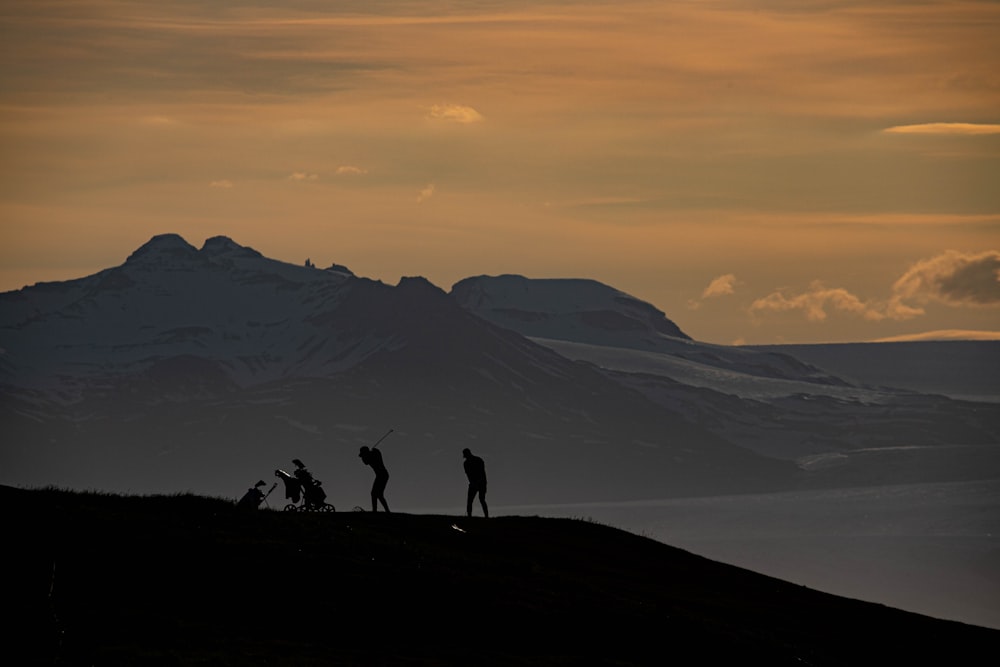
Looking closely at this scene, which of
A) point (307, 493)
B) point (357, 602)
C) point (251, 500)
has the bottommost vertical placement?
point (357, 602)

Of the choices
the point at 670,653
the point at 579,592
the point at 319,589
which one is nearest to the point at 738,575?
the point at 579,592

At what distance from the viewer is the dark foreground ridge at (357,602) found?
110 feet

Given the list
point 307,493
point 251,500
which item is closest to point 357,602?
point 251,500

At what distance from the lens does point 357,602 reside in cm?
3812

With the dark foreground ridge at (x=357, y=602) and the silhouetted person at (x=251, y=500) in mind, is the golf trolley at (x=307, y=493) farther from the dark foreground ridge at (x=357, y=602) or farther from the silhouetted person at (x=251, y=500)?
the dark foreground ridge at (x=357, y=602)

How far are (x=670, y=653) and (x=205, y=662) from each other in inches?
469

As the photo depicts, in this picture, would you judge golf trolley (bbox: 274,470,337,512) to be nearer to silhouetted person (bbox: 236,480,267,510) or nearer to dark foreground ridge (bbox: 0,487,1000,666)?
silhouetted person (bbox: 236,480,267,510)

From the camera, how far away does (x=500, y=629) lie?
38062 millimetres

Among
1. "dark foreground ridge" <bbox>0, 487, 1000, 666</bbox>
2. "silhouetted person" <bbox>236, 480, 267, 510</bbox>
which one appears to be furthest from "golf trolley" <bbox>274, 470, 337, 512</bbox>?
"dark foreground ridge" <bbox>0, 487, 1000, 666</bbox>

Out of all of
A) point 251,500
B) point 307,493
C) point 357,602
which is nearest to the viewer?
point 357,602

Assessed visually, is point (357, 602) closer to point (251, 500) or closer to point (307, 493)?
point (251, 500)

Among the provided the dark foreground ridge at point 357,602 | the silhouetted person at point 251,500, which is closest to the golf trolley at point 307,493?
the silhouetted person at point 251,500

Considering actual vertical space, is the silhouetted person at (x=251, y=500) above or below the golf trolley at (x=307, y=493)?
below

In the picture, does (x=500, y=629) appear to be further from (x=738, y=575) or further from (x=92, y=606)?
(x=738, y=575)
